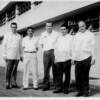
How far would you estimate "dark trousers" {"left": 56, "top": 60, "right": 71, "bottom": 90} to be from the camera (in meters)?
7.43

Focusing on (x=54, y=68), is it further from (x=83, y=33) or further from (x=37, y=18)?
(x=37, y=18)

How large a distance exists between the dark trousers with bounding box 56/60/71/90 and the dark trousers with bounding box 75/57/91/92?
1.71 feet

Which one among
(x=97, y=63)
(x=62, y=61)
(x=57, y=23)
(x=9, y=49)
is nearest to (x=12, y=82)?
(x=9, y=49)

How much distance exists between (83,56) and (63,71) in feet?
3.20

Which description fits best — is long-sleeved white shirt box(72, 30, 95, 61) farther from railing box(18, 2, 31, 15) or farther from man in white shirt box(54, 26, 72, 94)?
railing box(18, 2, 31, 15)

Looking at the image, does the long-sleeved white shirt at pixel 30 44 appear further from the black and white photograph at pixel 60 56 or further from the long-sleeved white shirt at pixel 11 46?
the long-sleeved white shirt at pixel 11 46

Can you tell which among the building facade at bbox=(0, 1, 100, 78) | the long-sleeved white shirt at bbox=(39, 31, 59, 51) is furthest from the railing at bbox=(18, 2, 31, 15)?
the long-sleeved white shirt at bbox=(39, 31, 59, 51)

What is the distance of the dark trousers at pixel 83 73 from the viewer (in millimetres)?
6805

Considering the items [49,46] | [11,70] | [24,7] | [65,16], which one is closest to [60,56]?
[49,46]

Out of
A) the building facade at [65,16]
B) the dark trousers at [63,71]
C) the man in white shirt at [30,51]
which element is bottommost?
the dark trousers at [63,71]

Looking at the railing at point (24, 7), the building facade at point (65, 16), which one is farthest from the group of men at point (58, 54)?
the railing at point (24, 7)

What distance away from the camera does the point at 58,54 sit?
7543mm

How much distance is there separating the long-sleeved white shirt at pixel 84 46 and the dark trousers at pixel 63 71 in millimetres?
527

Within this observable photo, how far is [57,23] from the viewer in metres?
13.6
